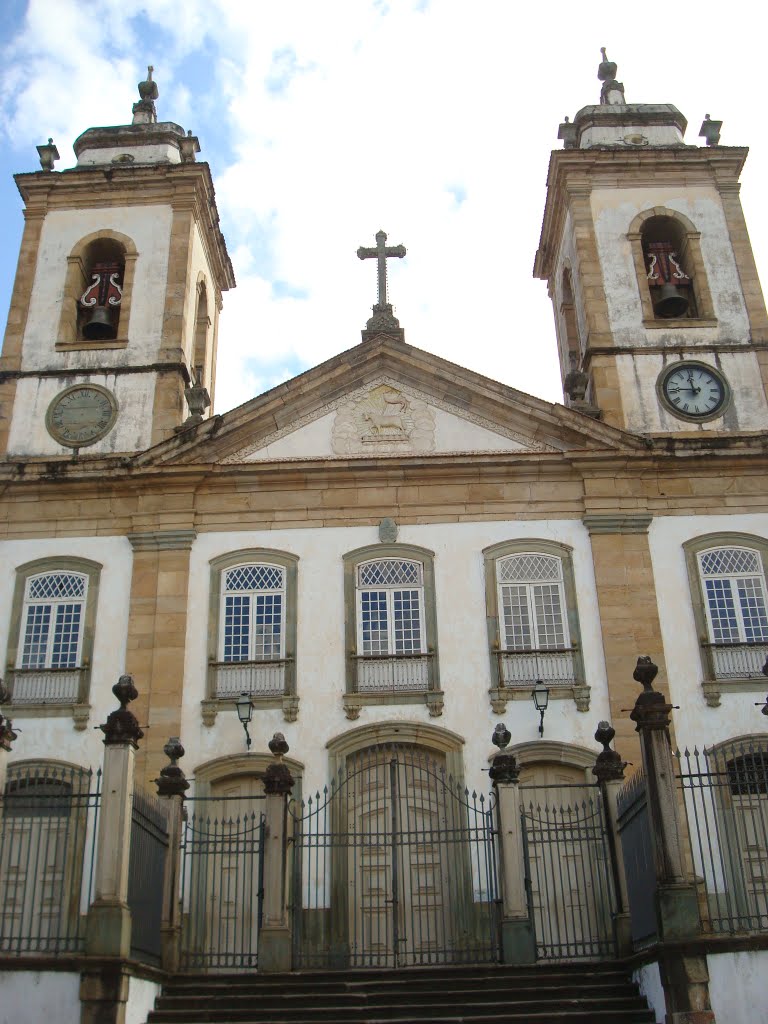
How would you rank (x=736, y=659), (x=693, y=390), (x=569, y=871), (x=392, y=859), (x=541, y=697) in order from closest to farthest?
1. (x=392, y=859)
2. (x=569, y=871)
3. (x=541, y=697)
4. (x=736, y=659)
5. (x=693, y=390)

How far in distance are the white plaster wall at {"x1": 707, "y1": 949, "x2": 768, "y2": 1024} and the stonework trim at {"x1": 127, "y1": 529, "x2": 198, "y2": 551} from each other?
957 centimetres

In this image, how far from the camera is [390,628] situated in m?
16.5

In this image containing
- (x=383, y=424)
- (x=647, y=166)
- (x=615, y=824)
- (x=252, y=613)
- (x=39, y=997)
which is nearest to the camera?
(x=39, y=997)

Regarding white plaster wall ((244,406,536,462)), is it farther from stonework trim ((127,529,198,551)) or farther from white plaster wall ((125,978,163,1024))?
white plaster wall ((125,978,163,1024))

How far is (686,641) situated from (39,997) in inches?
380

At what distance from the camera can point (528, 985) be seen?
1200 cm

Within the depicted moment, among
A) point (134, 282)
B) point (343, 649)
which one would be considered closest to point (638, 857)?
point (343, 649)

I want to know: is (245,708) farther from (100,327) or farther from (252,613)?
(100,327)

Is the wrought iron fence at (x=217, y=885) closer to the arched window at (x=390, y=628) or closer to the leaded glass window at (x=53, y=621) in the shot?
the arched window at (x=390, y=628)

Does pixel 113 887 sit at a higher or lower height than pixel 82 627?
lower

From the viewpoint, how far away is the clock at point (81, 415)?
60.6ft

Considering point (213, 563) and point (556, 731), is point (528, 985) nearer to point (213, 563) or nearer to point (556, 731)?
point (556, 731)

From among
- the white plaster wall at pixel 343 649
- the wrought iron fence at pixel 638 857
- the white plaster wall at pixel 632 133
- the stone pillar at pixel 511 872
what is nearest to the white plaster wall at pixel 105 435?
the white plaster wall at pixel 343 649

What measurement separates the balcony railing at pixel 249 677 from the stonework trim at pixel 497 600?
287 centimetres
